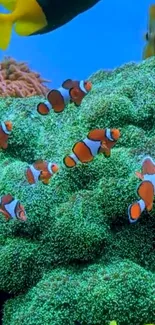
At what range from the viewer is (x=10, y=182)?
2.63 metres

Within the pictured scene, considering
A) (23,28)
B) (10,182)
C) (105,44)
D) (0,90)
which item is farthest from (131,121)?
(105,44)

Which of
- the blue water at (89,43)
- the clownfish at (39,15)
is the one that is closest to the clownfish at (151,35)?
the blue water at (89,43)

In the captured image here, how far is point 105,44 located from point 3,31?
4.42 metres

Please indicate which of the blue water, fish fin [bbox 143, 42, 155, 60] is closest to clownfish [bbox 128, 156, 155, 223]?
fish fin [bbox 143, 42, 155, 60]

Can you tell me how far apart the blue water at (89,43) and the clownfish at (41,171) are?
334cm

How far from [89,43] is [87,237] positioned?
391 cm

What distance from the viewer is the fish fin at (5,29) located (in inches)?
56.8

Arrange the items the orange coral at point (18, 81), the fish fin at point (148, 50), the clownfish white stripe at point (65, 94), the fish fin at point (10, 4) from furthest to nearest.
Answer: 1. the orange coral at point (18, 81)
2. the fish fin at point (148, 50)
3. the clownfish white stripe at point (65, 94)
4. the fish fin at point (10, 4)

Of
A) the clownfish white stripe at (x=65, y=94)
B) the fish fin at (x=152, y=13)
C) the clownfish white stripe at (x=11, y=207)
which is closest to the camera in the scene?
the clownfish white stripe at (x=11, y=207)

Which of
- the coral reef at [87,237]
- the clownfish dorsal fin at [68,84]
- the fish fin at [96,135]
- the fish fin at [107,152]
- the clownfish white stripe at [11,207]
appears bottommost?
the coral reef at [87,237]

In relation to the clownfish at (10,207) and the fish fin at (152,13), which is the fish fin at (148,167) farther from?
the fish fin at (152,13)

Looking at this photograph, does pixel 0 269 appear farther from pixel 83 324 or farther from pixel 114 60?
pixel 114 60

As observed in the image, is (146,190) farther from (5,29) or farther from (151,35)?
(151,35)

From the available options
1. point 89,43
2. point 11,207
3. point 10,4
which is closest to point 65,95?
point 11,207
